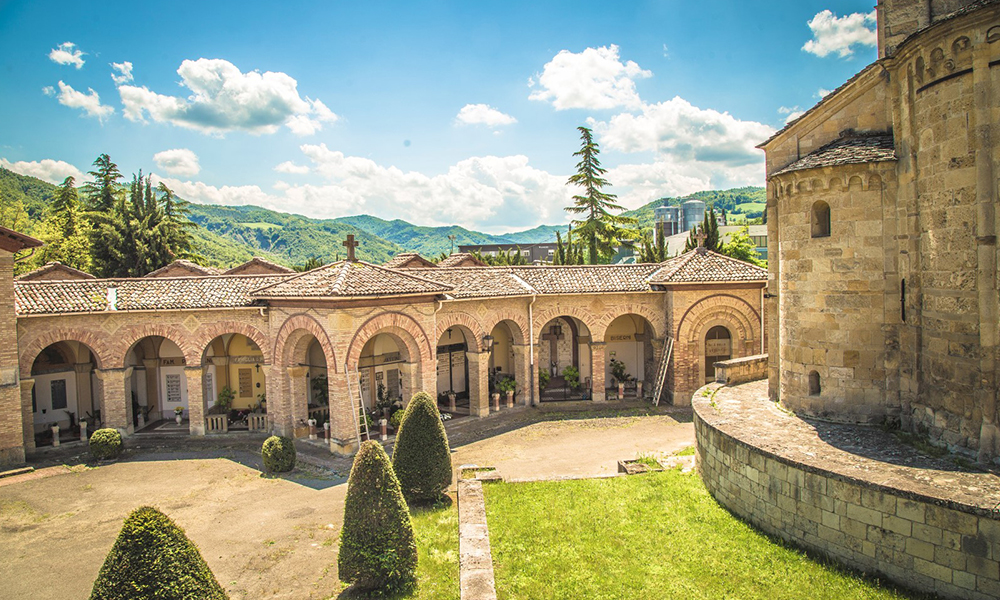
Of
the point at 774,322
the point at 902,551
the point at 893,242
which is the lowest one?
the point at 902,551

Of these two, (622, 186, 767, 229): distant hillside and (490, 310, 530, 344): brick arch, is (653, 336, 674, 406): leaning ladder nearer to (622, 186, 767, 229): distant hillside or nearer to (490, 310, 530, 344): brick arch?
(490, 310, 530, 344): brick arch

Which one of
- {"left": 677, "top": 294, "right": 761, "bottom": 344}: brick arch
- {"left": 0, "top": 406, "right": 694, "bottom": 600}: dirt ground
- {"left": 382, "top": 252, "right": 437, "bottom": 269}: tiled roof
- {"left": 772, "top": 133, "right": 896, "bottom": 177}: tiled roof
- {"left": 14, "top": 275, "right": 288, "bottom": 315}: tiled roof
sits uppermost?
{"left": 772, "top": 133, "right": 896, "bottom": 177}: tiled roof

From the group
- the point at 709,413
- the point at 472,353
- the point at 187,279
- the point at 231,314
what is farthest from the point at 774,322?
the point at 187,279

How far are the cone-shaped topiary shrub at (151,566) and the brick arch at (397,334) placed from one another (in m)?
10.5

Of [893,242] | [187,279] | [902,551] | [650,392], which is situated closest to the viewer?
[902,551]

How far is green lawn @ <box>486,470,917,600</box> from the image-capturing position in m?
9.33

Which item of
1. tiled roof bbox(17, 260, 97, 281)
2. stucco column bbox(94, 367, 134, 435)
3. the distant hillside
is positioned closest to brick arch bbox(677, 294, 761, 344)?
stucco column bbox(94, 367, 134, 435)

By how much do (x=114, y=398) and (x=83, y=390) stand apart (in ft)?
12.7

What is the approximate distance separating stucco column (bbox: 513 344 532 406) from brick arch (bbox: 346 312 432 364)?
18.1 ft

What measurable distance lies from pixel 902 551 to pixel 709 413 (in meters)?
5.55

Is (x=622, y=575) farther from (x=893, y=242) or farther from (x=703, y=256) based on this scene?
(x=703, y=256)

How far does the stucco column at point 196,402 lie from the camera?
20938 millimetres

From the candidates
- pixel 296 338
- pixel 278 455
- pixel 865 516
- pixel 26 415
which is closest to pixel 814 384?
pixel 865 516

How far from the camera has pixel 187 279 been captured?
22172 millimetres
